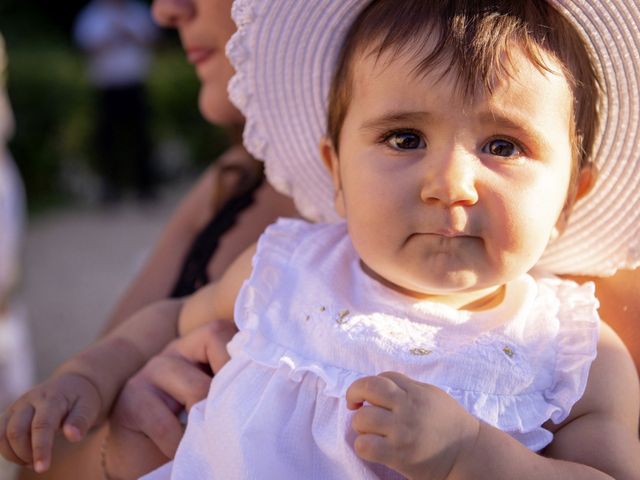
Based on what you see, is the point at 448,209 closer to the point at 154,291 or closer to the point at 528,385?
the point at 528,385

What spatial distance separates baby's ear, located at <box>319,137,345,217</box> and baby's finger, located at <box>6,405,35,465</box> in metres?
0.76

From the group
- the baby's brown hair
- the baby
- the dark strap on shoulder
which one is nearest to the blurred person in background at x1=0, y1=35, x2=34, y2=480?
the dark strap on shoulder

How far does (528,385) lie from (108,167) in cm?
1015

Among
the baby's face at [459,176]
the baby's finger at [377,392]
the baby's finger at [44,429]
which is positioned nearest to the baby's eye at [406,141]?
the baby's face at [459,176]

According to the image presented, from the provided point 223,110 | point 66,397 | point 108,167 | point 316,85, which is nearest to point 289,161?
point 316,85

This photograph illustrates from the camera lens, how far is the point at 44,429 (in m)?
1.79

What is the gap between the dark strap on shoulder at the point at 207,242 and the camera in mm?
2385

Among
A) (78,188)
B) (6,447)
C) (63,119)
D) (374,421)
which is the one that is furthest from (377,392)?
(63,119)

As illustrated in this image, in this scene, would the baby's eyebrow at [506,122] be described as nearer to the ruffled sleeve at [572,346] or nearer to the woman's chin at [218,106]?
the ruffled sleeve at [572,346]

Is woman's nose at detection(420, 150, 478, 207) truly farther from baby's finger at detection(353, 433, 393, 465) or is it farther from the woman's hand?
the woman's hand

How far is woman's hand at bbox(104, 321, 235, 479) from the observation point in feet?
6.10

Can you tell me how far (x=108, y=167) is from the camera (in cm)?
1124

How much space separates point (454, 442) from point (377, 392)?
5.7 inches

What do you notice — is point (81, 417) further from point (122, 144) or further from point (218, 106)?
point (122, 144)
